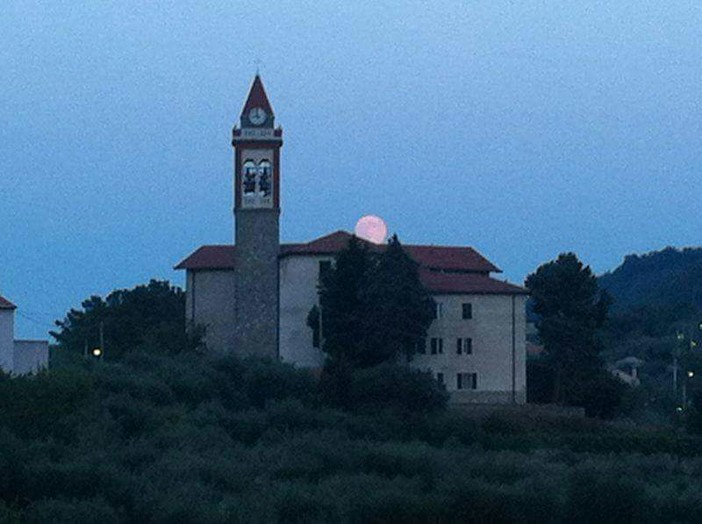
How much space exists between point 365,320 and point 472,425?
821cm

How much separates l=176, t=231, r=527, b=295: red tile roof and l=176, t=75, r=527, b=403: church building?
0.24 feet

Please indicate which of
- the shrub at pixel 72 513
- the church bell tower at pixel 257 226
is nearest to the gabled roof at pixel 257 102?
the church bell tower at pixel 257 226

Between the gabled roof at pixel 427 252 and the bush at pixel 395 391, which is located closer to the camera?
the bush at pixel 395 391

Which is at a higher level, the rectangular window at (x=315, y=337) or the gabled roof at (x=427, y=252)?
the gabled roof at (x=427, y=252)

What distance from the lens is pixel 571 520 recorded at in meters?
34.6

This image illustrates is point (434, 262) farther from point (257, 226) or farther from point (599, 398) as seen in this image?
point (599, 398)

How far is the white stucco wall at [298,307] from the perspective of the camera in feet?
227

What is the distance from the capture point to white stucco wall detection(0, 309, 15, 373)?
5869 cm

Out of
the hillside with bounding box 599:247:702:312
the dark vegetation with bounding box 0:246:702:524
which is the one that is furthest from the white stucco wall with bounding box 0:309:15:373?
the hillside with bounding box 599:247:702:312

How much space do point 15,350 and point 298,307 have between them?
1172 cm

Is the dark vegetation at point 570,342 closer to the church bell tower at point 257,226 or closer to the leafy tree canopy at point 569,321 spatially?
the leafy tree canopy at point 569,321

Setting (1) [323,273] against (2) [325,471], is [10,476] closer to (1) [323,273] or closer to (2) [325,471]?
(2) [325,471]

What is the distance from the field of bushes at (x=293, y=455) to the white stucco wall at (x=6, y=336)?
115 inches

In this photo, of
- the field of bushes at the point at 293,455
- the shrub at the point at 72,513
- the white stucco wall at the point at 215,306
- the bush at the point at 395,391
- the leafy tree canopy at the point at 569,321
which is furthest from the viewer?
the white stucco wall at the point at 215,306
